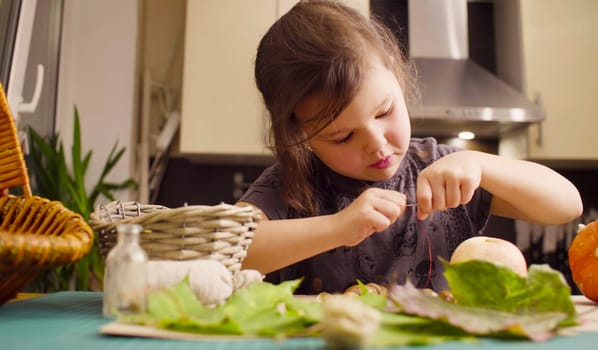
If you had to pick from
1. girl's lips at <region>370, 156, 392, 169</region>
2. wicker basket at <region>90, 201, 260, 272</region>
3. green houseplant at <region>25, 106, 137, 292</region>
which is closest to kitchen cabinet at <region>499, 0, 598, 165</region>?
girl's lips at <region>370, 156, 392, 169</region>

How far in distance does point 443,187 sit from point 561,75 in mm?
1862

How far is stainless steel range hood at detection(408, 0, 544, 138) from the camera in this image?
2.14 m

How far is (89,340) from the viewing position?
0.41m

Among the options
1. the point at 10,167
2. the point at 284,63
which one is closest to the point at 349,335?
the point at 10,167

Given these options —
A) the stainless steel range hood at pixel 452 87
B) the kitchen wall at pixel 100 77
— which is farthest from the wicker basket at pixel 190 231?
the kitchen wall at pixel 100 77

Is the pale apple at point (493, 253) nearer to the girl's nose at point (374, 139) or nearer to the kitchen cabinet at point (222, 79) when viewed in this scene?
the girl's nose at point (374, 139)

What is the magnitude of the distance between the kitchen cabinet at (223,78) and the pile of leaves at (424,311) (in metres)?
1.81

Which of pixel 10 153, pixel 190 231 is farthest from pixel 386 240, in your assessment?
pixel 10 153

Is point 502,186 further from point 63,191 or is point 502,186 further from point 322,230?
point 63,191

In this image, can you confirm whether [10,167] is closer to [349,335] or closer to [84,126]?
[349,335]

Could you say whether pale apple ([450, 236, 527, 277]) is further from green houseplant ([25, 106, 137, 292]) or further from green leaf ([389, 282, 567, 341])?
green houseplant ([25, 106, 137, 292])

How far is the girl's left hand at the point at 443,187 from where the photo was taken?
738 millimetres

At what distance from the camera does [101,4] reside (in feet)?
7.80

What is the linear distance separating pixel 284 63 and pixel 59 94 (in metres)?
1.64
